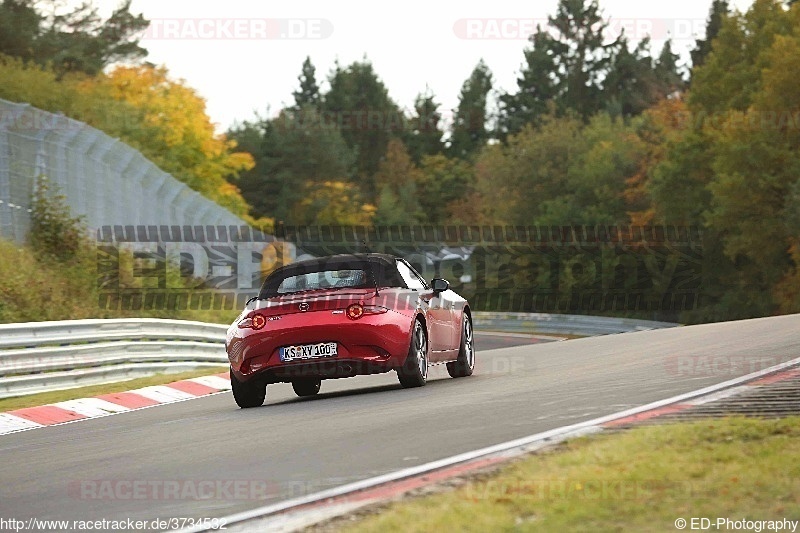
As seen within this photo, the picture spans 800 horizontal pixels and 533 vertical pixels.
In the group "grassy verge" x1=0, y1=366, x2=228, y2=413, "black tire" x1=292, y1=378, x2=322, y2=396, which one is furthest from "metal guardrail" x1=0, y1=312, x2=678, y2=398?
"black tire" x1=292, y1=378, x2=322, y2=396

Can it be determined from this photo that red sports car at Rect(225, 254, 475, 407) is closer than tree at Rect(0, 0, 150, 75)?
Yes

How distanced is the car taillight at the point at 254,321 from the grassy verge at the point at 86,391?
300cm

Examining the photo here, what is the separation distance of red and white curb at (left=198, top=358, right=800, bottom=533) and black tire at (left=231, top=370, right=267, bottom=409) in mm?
5032

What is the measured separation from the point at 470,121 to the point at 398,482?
141 metres

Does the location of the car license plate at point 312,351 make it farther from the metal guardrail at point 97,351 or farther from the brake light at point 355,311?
the metal guardrail at point 97,351

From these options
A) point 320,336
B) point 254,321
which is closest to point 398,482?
point 320,336

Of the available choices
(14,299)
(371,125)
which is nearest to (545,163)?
(371,125)

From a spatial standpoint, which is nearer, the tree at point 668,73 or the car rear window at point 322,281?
the car rear window at point 322,281

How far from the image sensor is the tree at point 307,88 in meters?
152

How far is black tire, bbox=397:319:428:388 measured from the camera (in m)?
14.5

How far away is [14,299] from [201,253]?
1364 cm

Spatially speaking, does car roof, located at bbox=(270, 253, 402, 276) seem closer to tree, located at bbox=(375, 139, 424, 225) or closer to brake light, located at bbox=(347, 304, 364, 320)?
brake light, located at bbox=(347, 304, 364, 320)

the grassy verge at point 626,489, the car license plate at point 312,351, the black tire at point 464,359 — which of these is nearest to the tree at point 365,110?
the black tire at point 464,359

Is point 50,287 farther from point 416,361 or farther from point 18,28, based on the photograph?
point 18,28
